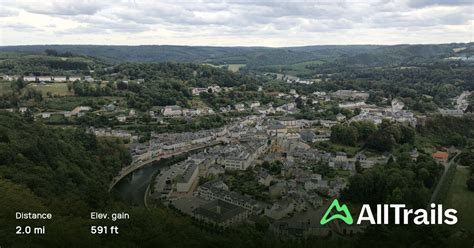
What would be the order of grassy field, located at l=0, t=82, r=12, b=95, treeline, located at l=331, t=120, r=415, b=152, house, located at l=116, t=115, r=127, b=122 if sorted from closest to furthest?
treeline, located at l=331, t=120, r=415, b=152
house, located at l=116, t=115, r=127, b=122
grassy field, located at l=0, t=82, r=12, b=95

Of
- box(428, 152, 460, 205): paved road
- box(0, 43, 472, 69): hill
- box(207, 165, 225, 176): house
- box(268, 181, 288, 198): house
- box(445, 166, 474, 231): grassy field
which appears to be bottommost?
box(445, 166, 474, 231): grassy field

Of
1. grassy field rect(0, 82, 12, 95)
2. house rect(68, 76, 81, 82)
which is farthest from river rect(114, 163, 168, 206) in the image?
house rect(68, 76, 81, 82)

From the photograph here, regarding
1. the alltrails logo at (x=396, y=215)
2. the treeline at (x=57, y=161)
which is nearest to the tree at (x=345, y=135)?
the alltrails logo at (x=396, y=215)

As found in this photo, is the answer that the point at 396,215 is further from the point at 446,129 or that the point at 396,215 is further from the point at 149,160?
the point at 446,129

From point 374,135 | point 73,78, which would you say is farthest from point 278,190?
point 73,78

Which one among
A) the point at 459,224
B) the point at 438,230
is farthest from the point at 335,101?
the point at 438,230

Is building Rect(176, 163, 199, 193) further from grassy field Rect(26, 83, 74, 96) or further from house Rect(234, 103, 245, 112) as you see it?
grassy field Rect(26, 83, 74, 96)

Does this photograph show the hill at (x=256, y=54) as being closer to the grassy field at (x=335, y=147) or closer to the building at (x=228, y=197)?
the grassy field at (x=335, y=147)
